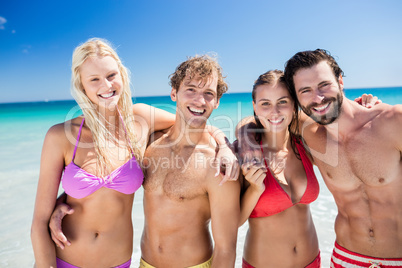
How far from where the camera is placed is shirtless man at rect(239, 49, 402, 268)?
2406 mm

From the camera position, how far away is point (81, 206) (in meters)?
2.53

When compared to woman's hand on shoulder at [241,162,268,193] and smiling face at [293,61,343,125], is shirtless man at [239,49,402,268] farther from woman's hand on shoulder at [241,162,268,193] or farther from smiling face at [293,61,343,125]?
woman's hand on shoulder at [241,162,268,193]

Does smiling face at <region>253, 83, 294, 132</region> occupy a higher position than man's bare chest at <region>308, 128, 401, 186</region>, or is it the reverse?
smiling face at <region>253, 83, 294, 132</region>

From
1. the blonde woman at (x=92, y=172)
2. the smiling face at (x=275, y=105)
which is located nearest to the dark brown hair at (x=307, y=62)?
the smiling face at (x=275, y=105)

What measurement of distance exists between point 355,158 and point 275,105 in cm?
88

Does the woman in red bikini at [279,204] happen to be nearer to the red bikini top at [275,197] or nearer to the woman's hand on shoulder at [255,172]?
the red bikini top at [275,197]

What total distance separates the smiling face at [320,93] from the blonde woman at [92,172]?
1690 mm

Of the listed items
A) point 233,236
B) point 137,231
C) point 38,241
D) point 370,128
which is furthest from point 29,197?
point 370,128

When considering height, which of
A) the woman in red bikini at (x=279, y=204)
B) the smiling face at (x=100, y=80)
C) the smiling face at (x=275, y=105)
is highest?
the smiling face at (x=100, y=80)

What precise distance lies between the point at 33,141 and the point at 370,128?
52.0ft

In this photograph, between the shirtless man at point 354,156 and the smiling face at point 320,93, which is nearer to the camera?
the shirtless man at point 354,156

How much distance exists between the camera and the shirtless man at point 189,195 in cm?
245

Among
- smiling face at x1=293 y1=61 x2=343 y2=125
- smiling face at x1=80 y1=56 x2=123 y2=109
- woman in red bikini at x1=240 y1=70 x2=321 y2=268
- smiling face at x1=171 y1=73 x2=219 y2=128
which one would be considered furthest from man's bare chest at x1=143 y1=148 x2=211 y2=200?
smiling face at x1=293 y1=61 x2=343 y2=125

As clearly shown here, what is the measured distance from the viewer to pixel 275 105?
2.68m
